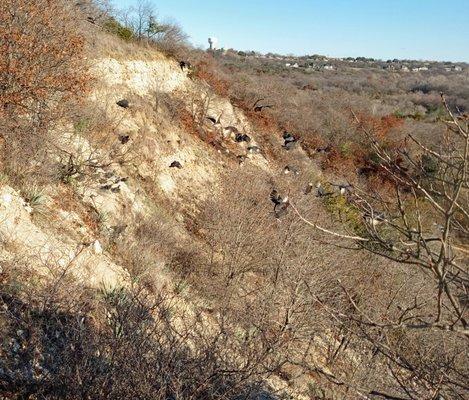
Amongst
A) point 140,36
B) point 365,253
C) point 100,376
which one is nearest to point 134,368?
point 100,376

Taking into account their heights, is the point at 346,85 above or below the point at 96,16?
above

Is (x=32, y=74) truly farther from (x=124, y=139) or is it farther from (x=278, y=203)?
(x=278, y=203)

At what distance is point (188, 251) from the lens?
13.4 meters

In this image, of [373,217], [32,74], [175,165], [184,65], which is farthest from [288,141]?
[373,217]

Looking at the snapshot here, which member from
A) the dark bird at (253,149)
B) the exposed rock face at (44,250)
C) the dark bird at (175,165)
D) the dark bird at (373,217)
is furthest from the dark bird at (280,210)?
the dark bird at (373,217)

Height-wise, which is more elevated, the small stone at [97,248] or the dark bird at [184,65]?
the dark bird at [184,65]

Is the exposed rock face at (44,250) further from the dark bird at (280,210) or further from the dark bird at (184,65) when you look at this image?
the dark bird at (184,65)

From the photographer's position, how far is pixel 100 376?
482 cm

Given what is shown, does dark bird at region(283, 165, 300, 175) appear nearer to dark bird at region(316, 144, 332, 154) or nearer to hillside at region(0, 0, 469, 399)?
hillside at region(0, 0, 469, 399)

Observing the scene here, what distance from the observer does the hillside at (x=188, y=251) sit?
3.84 m

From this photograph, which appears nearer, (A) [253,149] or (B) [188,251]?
(B) [188,251]

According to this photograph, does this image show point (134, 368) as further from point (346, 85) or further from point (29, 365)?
point (346, 85)

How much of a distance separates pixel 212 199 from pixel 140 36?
11.9 metres

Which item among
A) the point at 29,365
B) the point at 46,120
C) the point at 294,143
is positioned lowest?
the point at 29,365
